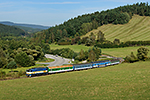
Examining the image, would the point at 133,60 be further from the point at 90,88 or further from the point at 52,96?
the point at 52,96

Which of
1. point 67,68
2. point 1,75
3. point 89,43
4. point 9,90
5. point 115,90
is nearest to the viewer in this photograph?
point 115,90

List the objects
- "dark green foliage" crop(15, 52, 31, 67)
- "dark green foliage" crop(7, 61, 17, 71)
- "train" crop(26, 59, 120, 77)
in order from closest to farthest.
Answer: "train" crop(26, 59, 120, 77) → "dark green foliage" crop(7, 61, 17, 71) → "dark green foliage" crop(15, 52, 31, 67)

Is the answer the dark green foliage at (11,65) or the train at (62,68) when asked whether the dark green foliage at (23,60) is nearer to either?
the dark green foliage at (11,65)

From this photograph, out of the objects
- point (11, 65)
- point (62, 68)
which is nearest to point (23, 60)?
point (11, 65)

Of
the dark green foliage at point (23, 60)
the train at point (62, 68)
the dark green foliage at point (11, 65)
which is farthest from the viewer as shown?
the dark green foliage at point (23, 60)

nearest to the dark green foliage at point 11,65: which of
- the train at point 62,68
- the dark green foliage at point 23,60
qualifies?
the dark green foliage at point 23,60

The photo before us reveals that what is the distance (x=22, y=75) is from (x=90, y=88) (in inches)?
1085

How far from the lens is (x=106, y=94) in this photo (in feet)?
89.7

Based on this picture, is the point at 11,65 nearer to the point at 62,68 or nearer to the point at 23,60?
the point at 23,60

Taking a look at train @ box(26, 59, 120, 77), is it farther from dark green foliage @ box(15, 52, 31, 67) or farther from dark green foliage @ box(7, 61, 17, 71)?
dark green foliage @ box(15, 52, 31, 67)

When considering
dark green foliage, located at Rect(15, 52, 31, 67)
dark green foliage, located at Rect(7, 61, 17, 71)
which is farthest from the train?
dark green foliage, located at Rect(15, 52, 31, 67)

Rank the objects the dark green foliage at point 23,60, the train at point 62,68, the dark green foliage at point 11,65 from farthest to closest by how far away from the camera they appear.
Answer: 1. the dark green foliage at point 23,60
2. the dark green foliage at point 11,65
3. the train at point 62,68

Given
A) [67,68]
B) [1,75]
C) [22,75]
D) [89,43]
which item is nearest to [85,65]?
[67,68]

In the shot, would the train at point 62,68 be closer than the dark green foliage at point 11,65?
Yes
